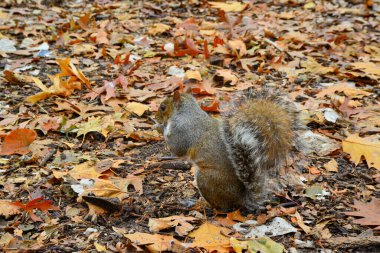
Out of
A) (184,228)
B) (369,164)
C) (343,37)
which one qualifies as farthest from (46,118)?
(343,37)

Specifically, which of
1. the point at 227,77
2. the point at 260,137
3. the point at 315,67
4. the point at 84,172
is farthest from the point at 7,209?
the point at 315,67

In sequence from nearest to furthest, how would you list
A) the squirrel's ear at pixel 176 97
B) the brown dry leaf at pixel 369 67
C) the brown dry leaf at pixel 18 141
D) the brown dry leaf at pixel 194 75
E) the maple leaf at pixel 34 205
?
1. the maple leaf at pixel 34 205
2. the squirrel's ear at pixel 176 97
3. the brown dry leaf at pixel 18 141
4. the brown dry leaf at pixel 194 75
5. the brown dry leaf at pixel 369 67

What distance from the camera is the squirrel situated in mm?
2787

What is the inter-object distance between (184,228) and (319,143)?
143cm

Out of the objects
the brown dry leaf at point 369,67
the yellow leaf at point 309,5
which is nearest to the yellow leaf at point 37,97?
the brown dry leaf at point 369,67

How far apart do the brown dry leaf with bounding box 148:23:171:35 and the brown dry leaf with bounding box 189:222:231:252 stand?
3540 mm

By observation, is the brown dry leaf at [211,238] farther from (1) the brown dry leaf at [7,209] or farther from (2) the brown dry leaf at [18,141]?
(2) the brown dry leaf at [18,141]

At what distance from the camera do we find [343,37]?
19.1 feet

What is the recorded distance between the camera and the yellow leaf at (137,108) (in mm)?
4258

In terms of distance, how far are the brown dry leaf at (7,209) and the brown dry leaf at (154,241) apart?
69 cm

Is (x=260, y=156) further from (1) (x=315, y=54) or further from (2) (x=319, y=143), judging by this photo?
(1) (x=315, y=54)

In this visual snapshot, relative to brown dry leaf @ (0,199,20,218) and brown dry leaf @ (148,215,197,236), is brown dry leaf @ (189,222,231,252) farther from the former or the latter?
brown dry leaf @ (0,199,20,218)

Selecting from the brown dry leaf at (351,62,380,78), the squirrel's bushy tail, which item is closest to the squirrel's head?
the squirrel's bushy tail

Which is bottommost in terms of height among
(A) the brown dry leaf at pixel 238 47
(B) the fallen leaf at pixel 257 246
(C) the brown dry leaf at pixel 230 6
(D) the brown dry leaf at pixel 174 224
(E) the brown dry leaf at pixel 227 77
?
(D) the brown dry leaf at pixel 174 224
